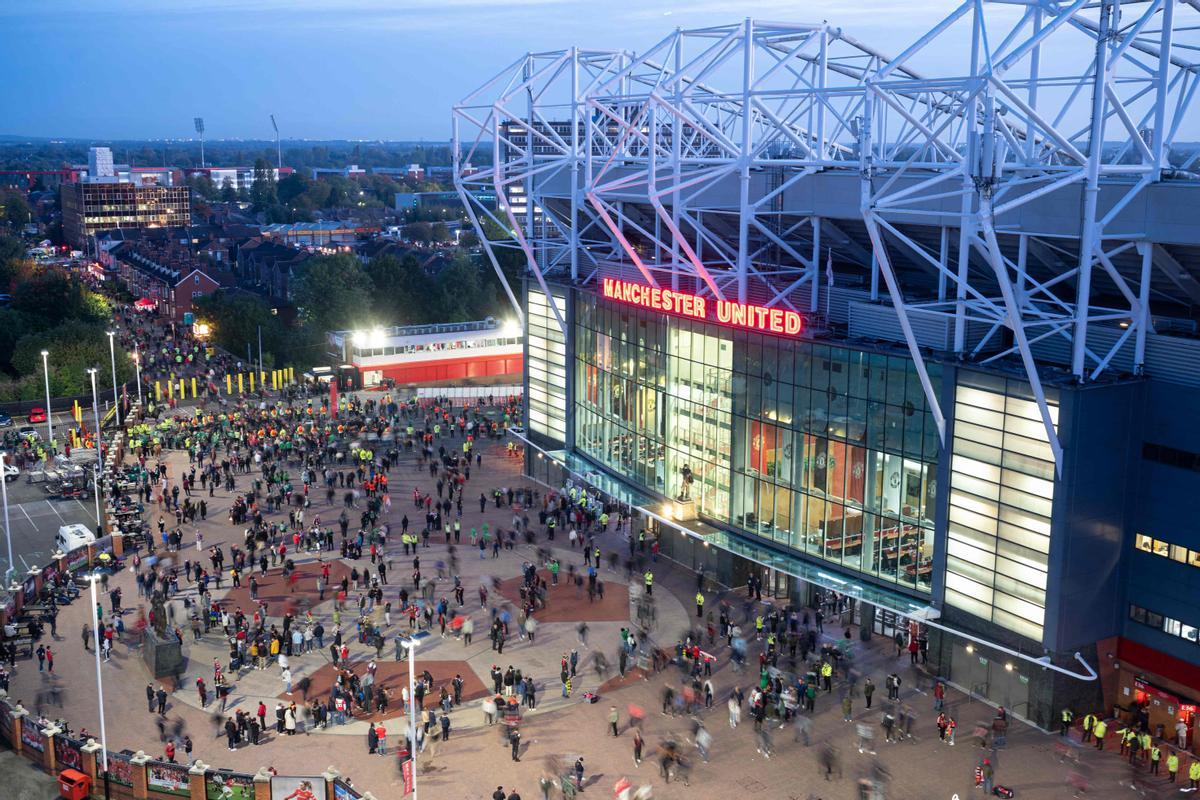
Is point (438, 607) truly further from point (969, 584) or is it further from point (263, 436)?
point (263, 436)

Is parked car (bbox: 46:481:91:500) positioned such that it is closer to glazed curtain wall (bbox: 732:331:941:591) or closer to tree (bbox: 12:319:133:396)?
tree (bbox: 12:319:133:396)

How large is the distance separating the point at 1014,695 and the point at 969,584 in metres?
3.34

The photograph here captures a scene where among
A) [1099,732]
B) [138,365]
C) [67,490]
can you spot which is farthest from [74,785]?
[138,365]

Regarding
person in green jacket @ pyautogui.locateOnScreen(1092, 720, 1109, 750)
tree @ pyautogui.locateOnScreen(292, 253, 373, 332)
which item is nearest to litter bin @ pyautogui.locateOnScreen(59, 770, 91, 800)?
person in green jacket @ pyautogui.locateOnScreen(1092, 720, 1109, 750)

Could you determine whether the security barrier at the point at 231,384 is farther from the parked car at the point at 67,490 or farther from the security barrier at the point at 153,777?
the security barrier at the point at 153,777

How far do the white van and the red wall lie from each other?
38.2 metres

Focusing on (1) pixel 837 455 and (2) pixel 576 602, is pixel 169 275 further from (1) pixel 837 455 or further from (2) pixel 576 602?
(1) pixel 837 455

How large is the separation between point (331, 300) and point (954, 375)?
73685 millimetres

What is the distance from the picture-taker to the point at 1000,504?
3338cm

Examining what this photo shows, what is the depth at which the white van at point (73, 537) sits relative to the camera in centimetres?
4728

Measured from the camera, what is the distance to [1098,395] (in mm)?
31500

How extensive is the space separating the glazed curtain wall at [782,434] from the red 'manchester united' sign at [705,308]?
96cm

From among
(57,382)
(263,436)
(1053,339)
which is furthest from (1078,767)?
(57,382)

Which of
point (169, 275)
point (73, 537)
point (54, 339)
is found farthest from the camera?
Result: point (169, 275)
